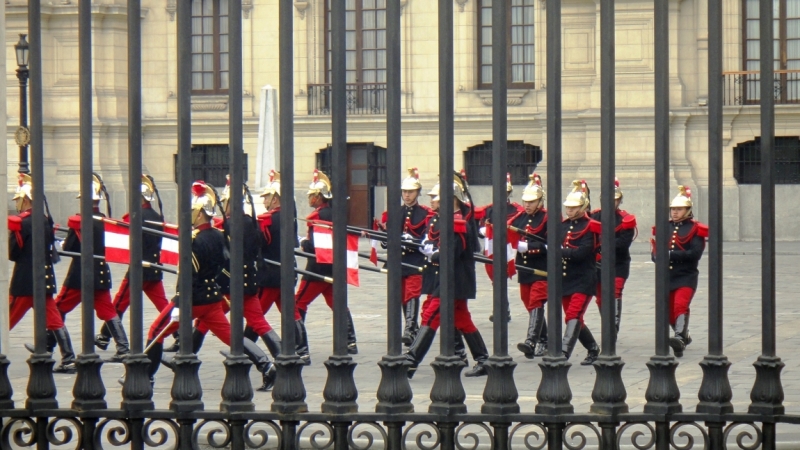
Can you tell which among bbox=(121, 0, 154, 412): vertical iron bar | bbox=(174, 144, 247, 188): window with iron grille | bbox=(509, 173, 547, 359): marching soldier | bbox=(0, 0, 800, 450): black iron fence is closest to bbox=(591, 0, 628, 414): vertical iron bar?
bbox=(0, 0, 800, 450): black iron fence

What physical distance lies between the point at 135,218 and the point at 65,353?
5.86 meters

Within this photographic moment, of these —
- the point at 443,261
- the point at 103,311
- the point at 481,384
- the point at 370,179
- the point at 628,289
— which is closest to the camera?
the point at 443,261

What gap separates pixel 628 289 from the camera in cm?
1802

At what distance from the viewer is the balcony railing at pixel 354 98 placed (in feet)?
102

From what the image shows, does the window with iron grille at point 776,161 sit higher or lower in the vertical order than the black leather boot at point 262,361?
higher

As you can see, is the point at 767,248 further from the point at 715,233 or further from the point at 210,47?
the point at 210,47

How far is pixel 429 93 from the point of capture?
30.2 meters

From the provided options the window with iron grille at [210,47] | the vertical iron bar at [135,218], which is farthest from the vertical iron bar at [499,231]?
the window with iron grille at [210,47]

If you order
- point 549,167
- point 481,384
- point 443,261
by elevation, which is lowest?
point 481,384

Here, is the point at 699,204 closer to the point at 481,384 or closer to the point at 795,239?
the point at 795,239

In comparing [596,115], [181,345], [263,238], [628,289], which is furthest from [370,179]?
[181,345]

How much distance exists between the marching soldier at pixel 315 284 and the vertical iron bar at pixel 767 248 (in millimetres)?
Answer: 6198

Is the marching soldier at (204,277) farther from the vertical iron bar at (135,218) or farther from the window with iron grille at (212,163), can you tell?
the window with iron grille at (212,163)

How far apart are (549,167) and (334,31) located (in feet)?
3.31
